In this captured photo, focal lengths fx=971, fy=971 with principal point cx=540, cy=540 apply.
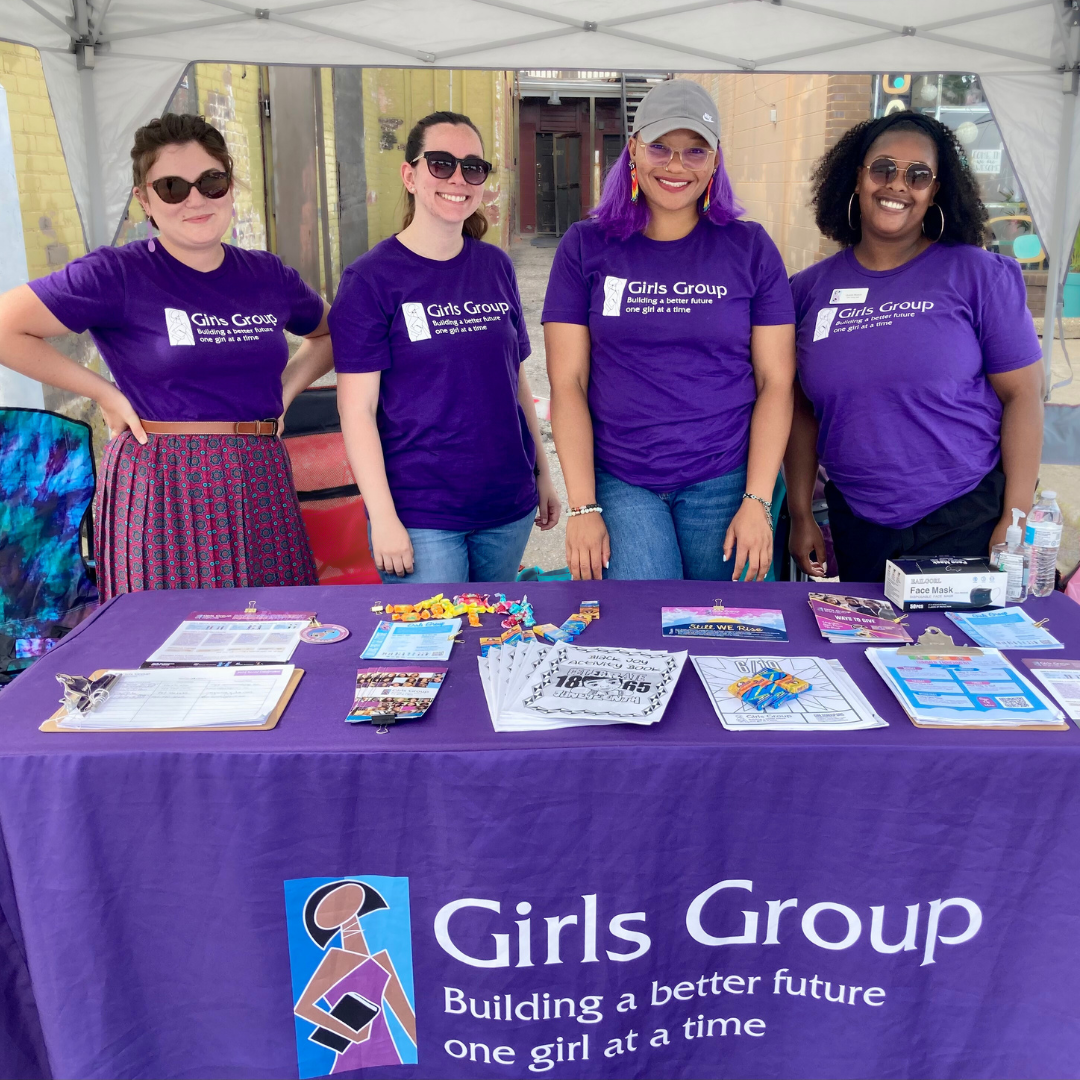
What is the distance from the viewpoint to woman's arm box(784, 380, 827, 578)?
228cm

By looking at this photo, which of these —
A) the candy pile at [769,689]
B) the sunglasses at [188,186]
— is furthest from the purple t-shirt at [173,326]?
the candy pile at [769,689]

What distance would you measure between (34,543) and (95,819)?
58.1 inches

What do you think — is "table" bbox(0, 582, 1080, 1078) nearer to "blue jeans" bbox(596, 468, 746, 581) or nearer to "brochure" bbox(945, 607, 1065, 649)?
"brochure" bbox(945, 607, 1065, 649)

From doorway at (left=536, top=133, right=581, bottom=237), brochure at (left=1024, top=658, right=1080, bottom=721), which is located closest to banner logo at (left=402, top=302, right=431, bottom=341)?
brochure at (left=1024, top=658, right=1080, bottom=721)

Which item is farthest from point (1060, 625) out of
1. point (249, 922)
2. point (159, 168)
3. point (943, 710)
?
point (159, 168)

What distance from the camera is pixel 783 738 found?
4.46 feet

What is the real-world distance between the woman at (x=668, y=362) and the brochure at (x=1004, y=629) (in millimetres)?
417

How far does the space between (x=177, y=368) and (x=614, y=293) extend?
961 millimetres

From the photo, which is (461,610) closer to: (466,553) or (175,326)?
(466,553)

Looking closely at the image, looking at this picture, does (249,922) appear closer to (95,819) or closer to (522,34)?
(95,819)

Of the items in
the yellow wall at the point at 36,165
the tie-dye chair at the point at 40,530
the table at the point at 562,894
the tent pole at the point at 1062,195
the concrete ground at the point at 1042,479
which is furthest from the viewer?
the yellow wall at the point at 36,165

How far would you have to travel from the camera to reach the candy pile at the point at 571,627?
169 cm

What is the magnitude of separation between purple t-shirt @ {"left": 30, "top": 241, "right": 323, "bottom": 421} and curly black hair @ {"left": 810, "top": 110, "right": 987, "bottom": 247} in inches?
52.0

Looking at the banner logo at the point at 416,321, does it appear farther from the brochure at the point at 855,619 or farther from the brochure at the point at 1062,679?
the brochure at the point at 1062,679
